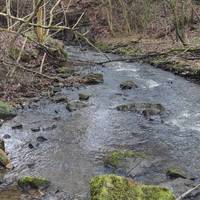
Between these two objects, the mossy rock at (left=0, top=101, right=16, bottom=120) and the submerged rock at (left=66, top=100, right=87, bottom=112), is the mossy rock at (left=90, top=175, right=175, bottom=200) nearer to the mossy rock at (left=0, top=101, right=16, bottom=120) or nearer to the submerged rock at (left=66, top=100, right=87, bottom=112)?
the mossy rock at (left=0, top=101, right=16, bottom=120)

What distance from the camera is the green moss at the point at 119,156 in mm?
10929

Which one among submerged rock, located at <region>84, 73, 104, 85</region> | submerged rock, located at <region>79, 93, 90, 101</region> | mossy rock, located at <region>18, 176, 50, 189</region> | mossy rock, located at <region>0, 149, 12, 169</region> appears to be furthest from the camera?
submerged rock, located at <region>84, 73, 104, 85</region>

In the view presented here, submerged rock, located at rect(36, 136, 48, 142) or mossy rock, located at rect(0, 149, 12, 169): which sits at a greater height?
mossy rock, located at rect(0, 149, 12, 169)

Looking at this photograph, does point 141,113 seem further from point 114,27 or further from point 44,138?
point 114,27

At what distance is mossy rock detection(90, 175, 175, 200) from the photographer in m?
8.37

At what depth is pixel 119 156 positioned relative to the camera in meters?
11.1

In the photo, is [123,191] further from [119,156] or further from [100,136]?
[100,136]

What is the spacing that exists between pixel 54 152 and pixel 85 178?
2012mm

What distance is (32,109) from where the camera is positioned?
16.6 m

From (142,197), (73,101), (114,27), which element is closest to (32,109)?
(73,101)

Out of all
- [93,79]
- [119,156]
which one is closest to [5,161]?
[119,156]

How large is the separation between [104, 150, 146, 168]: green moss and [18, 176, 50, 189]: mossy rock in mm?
1926

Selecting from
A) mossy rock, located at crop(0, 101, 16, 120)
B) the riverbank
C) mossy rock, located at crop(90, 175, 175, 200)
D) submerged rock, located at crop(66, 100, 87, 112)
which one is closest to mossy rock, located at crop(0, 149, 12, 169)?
mossy rock, located at crop(90, 175, 175, 200)

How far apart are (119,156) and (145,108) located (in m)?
5.11
